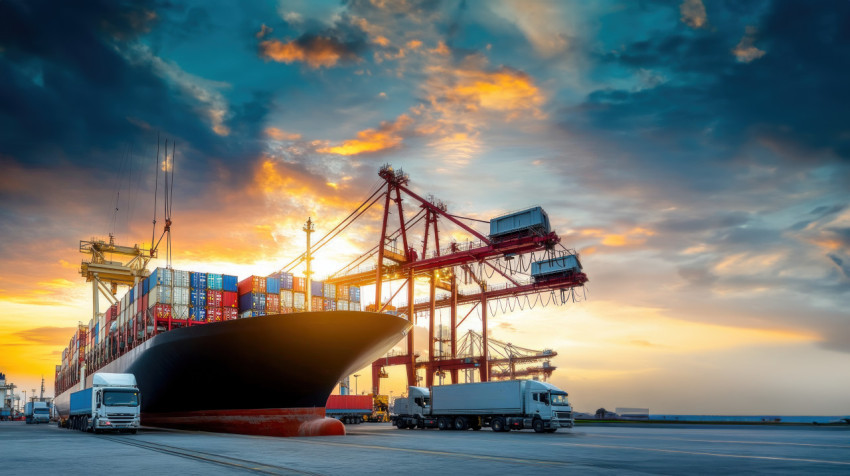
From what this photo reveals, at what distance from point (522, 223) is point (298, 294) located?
18.6m

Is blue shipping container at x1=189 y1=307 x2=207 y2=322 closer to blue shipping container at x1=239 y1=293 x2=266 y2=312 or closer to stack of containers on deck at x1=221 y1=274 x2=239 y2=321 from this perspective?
stack of containers on deck at x1=221 y1=274 x2=239 y2=321

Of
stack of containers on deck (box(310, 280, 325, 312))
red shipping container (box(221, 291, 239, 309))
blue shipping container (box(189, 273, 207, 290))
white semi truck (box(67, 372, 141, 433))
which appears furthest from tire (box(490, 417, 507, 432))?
blue shipping container (box(189, 273, 207, 290))

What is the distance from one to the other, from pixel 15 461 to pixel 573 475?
1507 centimetres

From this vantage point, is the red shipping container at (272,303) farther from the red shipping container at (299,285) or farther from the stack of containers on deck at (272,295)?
the red shipping container at (299,285)

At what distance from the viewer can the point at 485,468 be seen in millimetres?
13766

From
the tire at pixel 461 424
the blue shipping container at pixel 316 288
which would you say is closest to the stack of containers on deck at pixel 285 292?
the blue shipping container at pixel 316 288

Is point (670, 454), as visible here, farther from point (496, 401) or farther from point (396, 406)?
point (396, 406)

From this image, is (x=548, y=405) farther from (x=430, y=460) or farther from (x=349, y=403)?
(x=349, y=403)

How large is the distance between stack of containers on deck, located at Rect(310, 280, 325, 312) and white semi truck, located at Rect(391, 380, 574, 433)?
9.74 metres

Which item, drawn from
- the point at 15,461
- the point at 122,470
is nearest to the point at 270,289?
the point at 15,461

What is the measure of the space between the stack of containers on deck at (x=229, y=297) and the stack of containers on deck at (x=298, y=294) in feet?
12.2

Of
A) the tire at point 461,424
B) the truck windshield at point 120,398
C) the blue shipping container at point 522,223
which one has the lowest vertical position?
the tire at point 461,424

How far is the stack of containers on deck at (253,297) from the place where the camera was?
37.4 m

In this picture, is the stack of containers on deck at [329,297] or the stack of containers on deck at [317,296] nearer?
the stack of containers on deck at [317,296]
